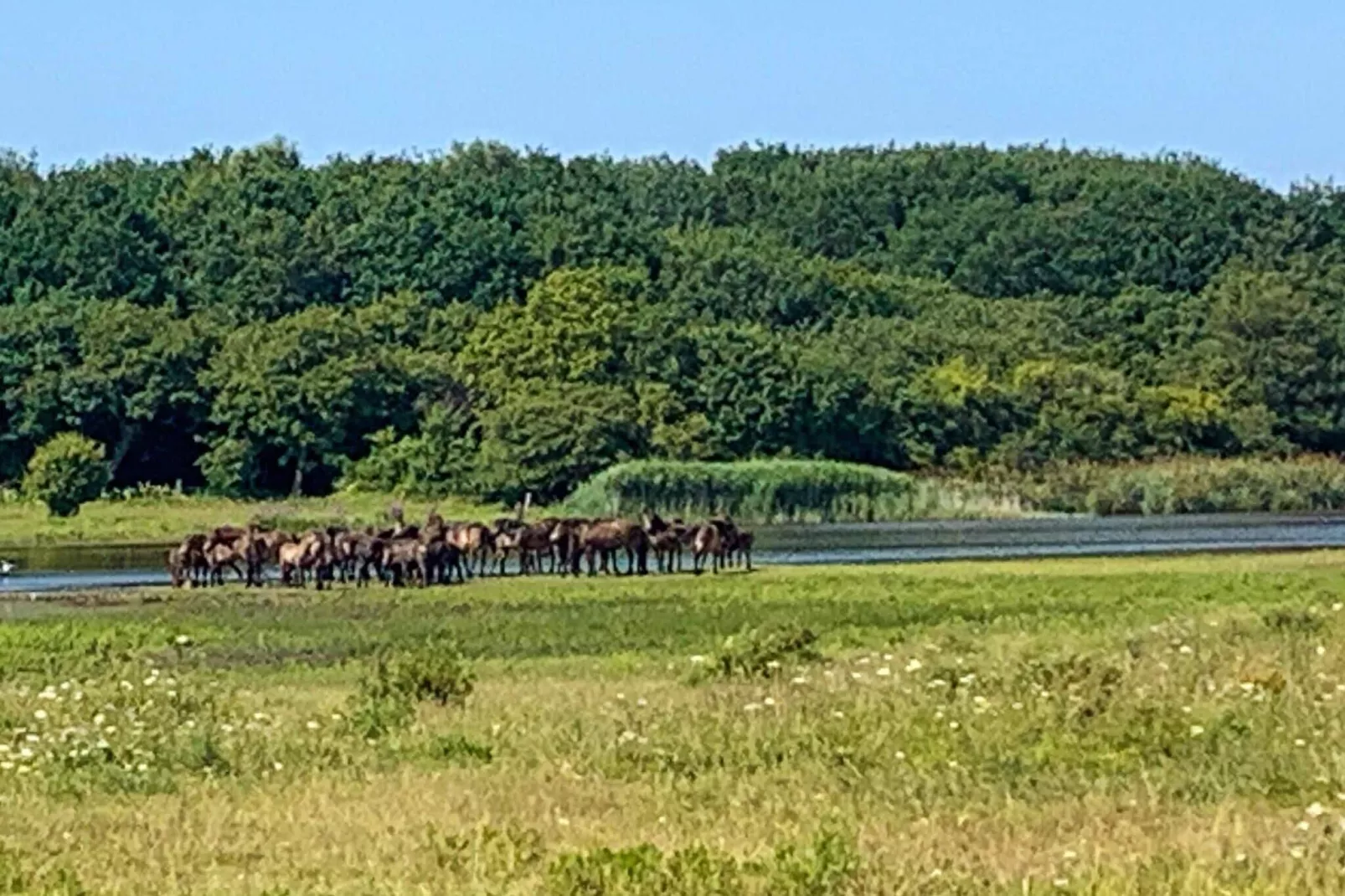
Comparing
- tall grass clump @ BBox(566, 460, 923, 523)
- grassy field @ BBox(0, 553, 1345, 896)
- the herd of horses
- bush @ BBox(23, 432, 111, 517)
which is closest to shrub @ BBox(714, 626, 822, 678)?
grassy field @ BBox(0, 553, 1345, 896)

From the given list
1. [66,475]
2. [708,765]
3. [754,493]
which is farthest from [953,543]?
[708,765]

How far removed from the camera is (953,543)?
183 ft

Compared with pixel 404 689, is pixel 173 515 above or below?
above

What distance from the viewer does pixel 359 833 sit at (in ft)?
48.4

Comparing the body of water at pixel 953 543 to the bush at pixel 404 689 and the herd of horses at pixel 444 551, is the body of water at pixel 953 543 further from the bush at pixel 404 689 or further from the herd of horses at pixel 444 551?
the bush at pixel 404 689

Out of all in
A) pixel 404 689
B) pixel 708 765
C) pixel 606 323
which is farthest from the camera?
pixel 606 323

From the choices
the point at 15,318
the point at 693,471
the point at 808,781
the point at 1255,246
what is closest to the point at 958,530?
the point at 693,471

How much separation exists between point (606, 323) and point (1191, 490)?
2144 centimetres

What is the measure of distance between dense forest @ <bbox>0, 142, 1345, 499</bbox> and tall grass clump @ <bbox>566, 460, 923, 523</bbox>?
21.1 ft

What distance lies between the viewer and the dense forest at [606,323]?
86.1m

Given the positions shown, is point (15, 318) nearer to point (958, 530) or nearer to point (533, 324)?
point (533, 324)

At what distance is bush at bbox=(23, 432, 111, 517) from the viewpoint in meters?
75.7

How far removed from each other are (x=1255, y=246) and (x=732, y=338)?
137ft

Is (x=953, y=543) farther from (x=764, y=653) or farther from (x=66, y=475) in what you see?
(x=764, y=653)
